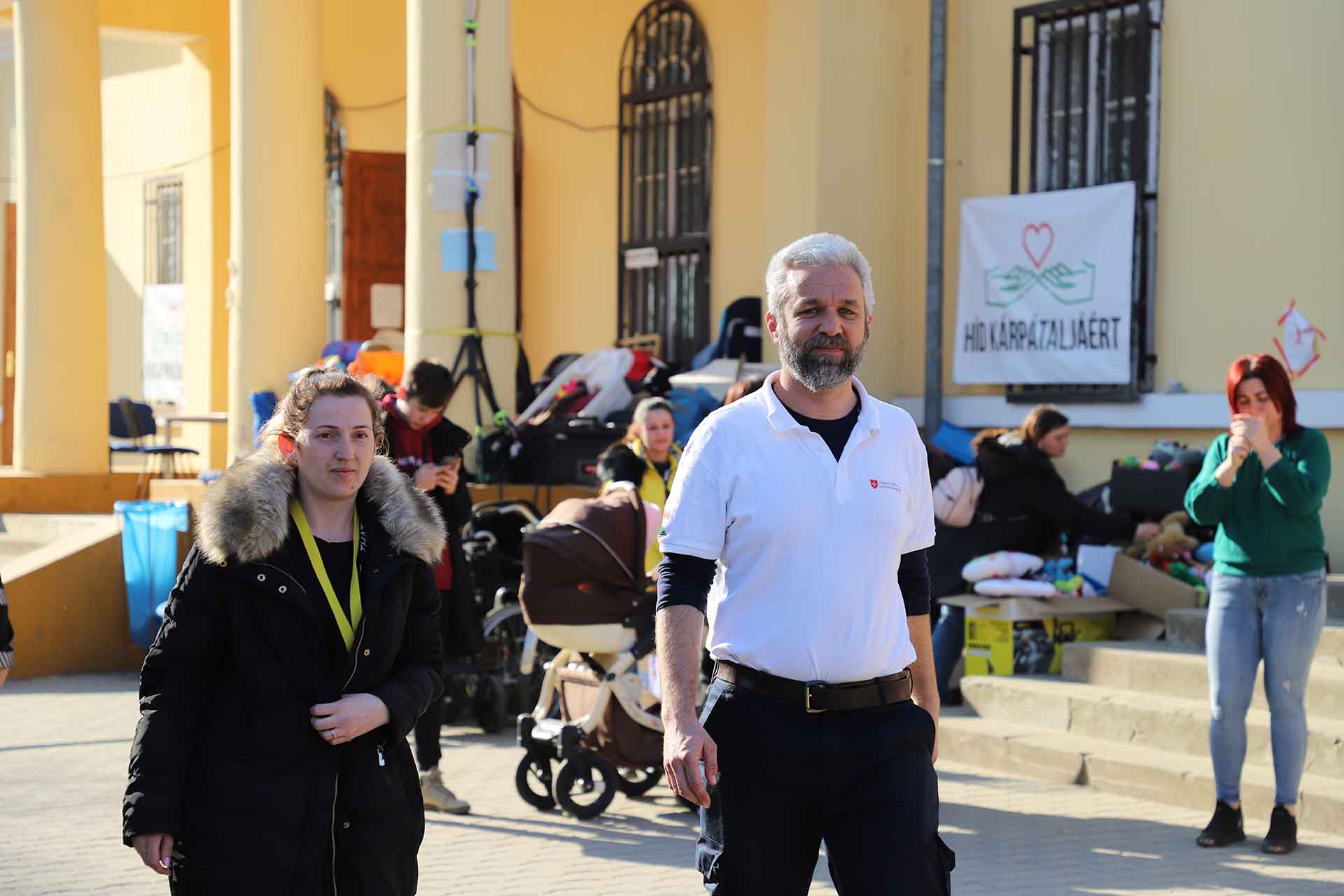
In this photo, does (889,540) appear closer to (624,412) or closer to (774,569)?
(774,569)

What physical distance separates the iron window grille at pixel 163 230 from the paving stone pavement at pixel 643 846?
A: 540 inches

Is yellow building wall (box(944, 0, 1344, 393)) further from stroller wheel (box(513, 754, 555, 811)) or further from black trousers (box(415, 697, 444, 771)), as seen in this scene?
black trousers (box(415, 697, 444, 771))

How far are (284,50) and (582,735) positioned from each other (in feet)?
26.2

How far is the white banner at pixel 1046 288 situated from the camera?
11.7 m

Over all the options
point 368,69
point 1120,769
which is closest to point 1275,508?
point 1120,769

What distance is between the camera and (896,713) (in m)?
3.90

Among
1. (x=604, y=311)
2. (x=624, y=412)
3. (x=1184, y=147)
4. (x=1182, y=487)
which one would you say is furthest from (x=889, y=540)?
(x=604, y=311)

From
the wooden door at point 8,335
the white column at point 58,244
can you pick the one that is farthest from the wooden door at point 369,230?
the wooden door at point 8,335

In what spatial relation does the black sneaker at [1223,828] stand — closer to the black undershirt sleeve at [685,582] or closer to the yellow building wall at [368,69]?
the black undershirt sleeve at [685,582]

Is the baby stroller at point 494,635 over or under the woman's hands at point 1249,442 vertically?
under

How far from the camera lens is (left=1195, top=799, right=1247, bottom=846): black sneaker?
7.16 m

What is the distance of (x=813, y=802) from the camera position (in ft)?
12.6

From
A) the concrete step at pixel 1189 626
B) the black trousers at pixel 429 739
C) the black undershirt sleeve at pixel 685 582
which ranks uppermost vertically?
the black undershirt sleeve at pixel 685 582

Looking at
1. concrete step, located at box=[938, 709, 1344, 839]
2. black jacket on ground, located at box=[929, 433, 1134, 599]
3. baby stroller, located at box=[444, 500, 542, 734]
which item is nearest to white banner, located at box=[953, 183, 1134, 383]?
black jacket on ground, located at box=[929, 433, 1134, 599]
